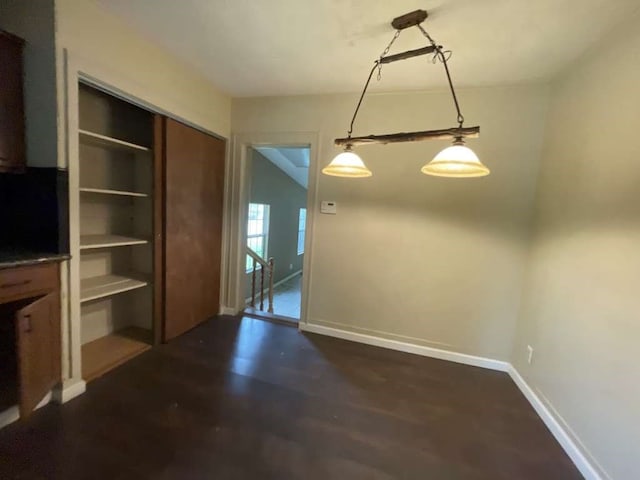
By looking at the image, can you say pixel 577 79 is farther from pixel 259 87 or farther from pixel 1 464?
pixel 1 464

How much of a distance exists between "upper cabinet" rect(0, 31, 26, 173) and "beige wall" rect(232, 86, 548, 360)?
1.89m

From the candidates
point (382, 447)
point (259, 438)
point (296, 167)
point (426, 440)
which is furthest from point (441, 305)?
point (296, 167)

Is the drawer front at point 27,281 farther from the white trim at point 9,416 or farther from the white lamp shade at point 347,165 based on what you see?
the white lamp shade at point 347,165

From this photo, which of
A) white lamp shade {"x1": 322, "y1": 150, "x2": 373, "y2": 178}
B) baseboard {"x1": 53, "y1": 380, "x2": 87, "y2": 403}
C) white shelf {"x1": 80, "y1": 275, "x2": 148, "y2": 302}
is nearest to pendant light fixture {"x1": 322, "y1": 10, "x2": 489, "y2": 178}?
white lamp shade {"x1": 322, "y1": 150, "x2": 373, "y2": 178}

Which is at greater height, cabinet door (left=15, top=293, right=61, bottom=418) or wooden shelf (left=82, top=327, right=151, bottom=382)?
cabinet door (left=15, top=293, right=61, bottom=418)

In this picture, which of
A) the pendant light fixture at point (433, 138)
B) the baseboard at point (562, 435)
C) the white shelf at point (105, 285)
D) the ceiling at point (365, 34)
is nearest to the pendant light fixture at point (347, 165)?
the pendant light fixture at point (433, 138)

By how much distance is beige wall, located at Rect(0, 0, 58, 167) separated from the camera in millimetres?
1677

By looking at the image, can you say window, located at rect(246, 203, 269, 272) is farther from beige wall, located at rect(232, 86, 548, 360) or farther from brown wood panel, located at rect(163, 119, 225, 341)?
beige wall, located at rect(232, 86, 548, 360)

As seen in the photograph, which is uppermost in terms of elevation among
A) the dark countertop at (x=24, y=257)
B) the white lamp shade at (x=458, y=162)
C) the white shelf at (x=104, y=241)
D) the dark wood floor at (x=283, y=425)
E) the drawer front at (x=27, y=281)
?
the white lamp shade at (x=458, y=162)

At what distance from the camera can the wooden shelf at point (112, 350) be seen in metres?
2.23

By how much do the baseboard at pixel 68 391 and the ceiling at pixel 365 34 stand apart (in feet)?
8.16

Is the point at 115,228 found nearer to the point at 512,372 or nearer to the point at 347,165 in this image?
the point at 347,165

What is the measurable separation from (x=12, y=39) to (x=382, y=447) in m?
3.21

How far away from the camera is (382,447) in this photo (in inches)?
67.9
